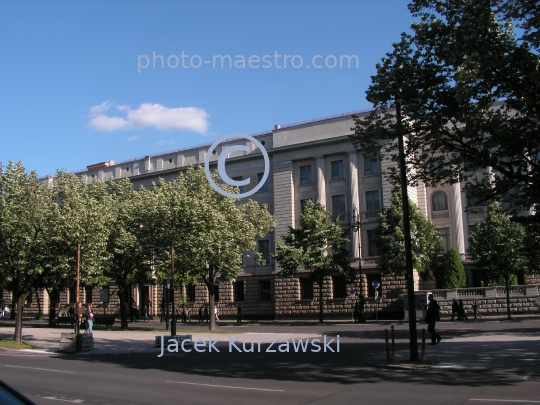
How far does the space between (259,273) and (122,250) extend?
64.3 ft

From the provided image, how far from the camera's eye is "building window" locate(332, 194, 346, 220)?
51.3 metres

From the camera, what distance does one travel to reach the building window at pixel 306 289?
168 feet

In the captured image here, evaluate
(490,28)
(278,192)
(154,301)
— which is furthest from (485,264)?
(154,301)

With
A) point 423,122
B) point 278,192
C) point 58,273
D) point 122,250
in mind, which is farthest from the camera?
point 278,192

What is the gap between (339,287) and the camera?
49.9 m

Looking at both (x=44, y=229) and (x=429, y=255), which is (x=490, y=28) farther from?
(x=429, y=255)

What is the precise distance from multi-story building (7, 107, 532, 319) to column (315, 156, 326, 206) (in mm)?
95

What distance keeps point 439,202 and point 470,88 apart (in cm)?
3630

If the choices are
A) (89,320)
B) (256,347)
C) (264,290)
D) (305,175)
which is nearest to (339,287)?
(264,290)

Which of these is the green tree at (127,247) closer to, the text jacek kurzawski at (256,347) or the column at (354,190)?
the text jacek kurzawski at (256,347)

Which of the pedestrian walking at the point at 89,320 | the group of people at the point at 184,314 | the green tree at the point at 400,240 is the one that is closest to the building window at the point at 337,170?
the green tree at the point at 400,240

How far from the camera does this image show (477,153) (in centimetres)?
1554

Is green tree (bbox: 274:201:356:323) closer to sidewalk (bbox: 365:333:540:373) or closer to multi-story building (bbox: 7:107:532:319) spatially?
multi-story building (bbox: 7:107:532:319)

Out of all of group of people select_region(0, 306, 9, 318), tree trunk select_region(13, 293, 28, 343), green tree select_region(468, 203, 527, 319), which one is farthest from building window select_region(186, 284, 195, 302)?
tree trunk select_region(13, 293, 28, 343)
